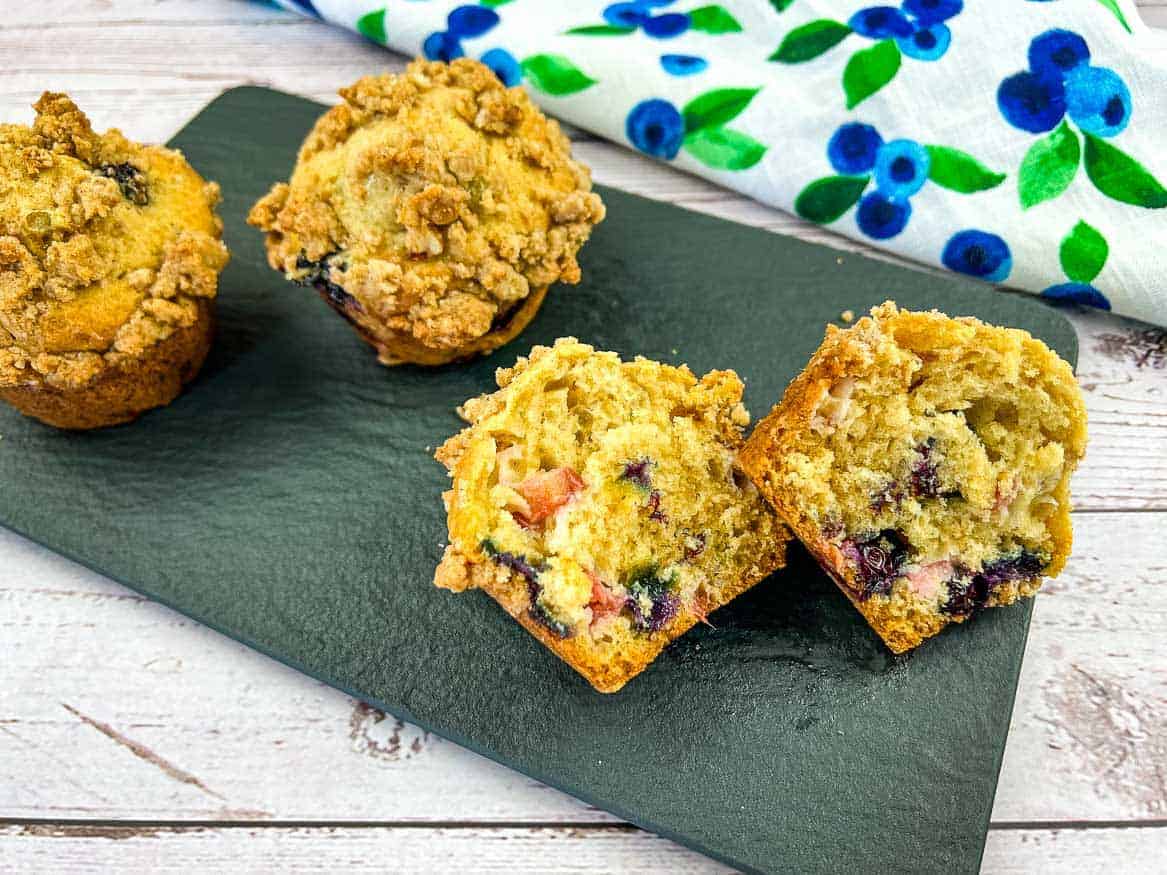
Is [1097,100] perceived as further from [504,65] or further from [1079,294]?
[504,65]

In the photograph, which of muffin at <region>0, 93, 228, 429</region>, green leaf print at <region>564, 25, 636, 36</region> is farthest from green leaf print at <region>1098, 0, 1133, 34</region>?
muffin at <region>0, 93, 228, 429</region>

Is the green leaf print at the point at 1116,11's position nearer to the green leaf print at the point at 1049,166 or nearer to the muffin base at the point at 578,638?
the green leaf print at the point at 1049,166

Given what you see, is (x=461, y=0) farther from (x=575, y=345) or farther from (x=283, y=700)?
(x=283, y=700)

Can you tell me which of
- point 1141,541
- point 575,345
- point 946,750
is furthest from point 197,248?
point 1141,541

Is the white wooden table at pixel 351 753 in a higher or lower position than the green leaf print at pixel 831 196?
A: lower

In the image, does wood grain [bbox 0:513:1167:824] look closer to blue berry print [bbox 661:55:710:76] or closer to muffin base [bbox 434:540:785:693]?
muffin base [bbox 434:540:785:693]

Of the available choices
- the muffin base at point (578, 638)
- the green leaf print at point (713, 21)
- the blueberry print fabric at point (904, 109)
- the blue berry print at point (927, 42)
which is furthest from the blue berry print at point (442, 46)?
the muffin base at point (578, 638)

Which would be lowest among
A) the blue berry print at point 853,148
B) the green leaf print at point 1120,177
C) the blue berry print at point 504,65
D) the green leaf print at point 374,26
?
the green leaf print at point 1120,177
